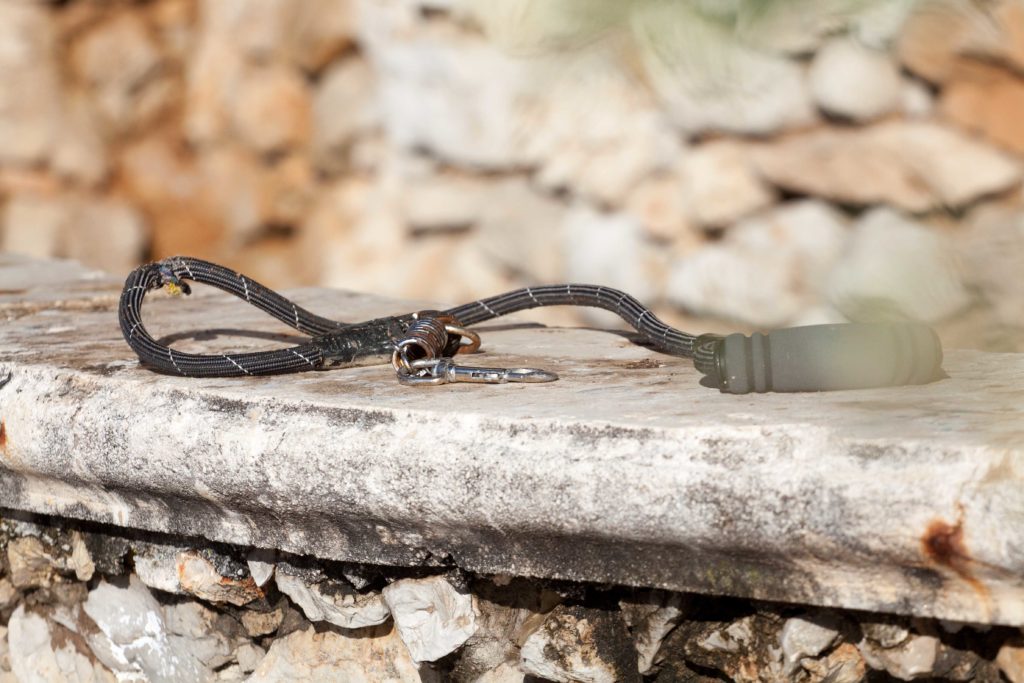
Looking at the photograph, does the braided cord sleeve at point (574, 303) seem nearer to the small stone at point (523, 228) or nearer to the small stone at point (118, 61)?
the small stone at point (523, 228)

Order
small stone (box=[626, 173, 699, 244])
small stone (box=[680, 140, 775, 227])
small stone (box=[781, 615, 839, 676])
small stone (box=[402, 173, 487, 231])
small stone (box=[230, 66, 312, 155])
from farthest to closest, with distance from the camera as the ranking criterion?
small stone (box=[230, 66, 312, 155]) < small stone (box=[402, 173, 487, 231]) < small stone (box=[626, 173, 699, 244]) < small stone (box=[680, 140, 775, 227]) < small stone (box=[781, 615, 839, 676])

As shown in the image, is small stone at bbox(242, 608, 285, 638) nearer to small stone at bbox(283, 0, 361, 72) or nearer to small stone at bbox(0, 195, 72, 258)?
small stone at bbox(283, 0, 361, 72)

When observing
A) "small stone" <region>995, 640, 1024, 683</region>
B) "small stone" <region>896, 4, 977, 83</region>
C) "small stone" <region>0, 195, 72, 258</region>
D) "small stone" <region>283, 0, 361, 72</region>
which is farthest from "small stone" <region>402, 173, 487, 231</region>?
"small stone" <region>995, 640, 1024, 683</region>

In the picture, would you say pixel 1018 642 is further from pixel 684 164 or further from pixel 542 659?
pixel 684 164

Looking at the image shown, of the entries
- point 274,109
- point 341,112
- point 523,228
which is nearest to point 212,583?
point 523,228

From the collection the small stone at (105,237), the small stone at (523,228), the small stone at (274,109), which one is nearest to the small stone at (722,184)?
the small stone at (523,228)

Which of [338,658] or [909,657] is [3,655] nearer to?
[338,658]

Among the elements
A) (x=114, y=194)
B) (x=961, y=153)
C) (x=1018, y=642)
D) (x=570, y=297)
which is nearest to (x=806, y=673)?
(x=1018, y=642)
